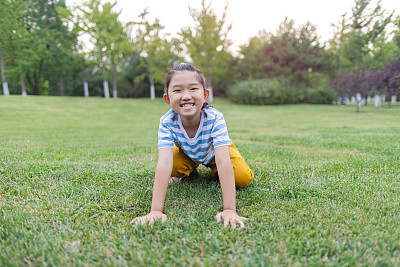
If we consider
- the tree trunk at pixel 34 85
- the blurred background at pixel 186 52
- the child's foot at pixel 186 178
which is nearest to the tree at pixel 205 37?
the blurred background at pixel 186 52

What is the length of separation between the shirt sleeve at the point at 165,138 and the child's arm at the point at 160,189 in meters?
0.04

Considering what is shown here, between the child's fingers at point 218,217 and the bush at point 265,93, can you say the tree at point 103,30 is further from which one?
the child's fingers at point 218,217

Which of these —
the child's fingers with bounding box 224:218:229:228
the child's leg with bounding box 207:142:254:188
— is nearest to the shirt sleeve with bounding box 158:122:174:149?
the child's leg with bounding box 207:142:254:188

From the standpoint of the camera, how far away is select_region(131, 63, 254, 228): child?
5.85 ft

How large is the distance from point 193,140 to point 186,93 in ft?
1.45

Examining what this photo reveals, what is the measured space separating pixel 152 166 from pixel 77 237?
1.65 m

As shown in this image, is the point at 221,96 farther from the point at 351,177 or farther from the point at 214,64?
the point at 351,177

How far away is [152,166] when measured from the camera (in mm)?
3084

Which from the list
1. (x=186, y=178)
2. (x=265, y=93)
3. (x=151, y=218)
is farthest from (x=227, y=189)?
(x=265, y=93)

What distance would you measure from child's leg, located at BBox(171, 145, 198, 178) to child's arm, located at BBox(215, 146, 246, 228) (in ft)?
1.95

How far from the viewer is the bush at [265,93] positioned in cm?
2614

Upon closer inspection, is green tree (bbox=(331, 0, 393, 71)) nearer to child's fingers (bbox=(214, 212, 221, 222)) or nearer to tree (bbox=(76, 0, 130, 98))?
tree (bbox=(76, 0, 130, 98))

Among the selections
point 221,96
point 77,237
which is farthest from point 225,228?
point 221,96

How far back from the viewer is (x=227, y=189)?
5.95 feet
